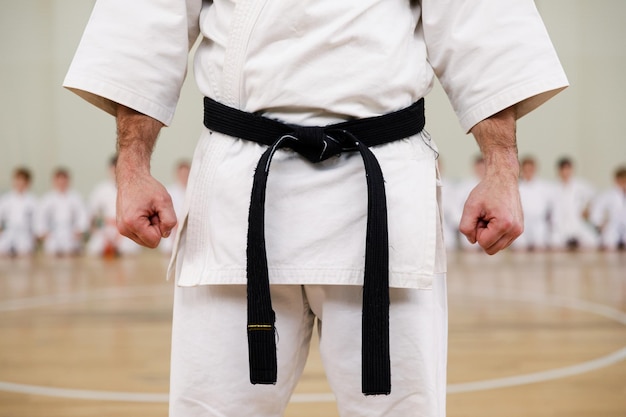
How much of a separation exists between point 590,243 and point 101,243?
6.63 metres

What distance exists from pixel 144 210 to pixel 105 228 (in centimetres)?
931

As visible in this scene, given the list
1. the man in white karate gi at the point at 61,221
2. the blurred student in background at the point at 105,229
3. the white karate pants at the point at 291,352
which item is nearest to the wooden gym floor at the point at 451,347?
the white karate pants at the point at 291,352

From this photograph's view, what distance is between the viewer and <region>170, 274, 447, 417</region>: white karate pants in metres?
1.21

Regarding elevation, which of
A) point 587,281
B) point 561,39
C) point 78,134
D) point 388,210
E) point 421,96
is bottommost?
point 587,281

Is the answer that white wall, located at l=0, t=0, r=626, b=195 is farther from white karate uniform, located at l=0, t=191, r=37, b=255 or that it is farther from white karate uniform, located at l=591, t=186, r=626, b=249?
white karate uniform, located at l=591, t=186, r=626, b=249

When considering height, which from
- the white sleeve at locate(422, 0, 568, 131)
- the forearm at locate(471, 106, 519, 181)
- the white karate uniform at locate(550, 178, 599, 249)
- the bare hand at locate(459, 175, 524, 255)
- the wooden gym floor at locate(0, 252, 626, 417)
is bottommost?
the wooden gym floor at locate(0, 252, 626, 417)

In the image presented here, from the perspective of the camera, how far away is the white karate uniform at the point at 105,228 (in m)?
10.1

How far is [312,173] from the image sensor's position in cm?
122

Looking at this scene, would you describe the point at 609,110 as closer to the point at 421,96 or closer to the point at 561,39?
the point at 561,39

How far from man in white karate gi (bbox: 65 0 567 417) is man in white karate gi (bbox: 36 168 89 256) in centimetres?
986

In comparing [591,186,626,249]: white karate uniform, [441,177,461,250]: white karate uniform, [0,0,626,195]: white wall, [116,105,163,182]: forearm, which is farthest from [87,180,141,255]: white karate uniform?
[116,105,163,182]: forearm

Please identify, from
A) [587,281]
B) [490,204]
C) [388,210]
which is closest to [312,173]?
[388,210]

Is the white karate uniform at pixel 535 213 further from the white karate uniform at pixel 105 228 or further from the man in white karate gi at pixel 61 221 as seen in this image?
the man in white karate gi at pixel 61 221

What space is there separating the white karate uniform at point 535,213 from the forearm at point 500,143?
9.73m
